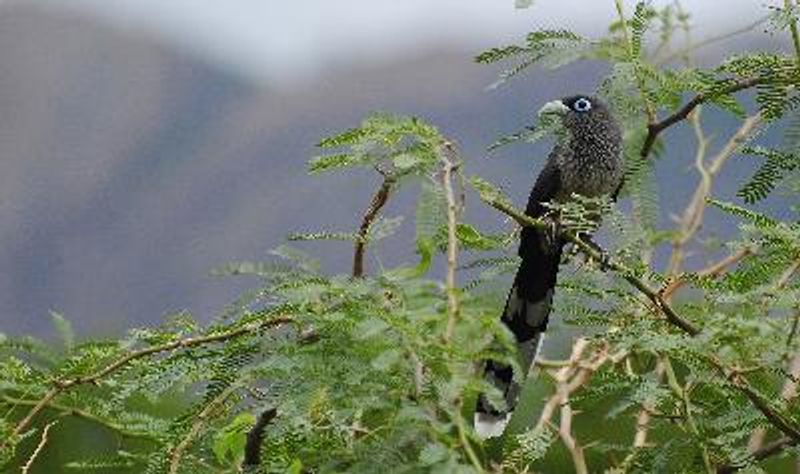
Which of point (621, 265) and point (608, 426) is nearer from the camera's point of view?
point (621, 265)

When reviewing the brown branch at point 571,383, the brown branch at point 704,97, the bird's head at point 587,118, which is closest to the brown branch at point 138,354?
the brown branch at point 704,97

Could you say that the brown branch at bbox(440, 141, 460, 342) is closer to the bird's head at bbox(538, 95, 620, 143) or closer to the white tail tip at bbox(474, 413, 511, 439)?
the white tail tip at bbox(474, 413, 511, 439)

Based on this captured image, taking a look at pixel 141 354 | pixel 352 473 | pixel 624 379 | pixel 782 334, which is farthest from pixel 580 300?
pixel 352 473

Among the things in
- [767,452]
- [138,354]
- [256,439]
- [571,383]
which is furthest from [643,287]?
[571,383]

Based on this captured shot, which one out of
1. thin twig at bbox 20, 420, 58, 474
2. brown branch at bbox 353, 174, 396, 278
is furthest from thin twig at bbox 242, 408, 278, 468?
thin twig at bbox 20, 420, 58, 474

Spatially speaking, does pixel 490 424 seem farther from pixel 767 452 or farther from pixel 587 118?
pixel 587 118

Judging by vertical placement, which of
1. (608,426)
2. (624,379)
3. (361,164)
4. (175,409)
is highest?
(361,164)

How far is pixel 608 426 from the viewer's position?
5668 mm

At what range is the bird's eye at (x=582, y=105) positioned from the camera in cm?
446

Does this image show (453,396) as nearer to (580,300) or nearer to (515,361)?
(515,361)

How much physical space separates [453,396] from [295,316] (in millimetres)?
490

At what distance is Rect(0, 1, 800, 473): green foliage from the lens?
1771 mm

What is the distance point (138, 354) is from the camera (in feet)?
7.49

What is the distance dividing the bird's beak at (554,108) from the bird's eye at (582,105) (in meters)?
0.05
